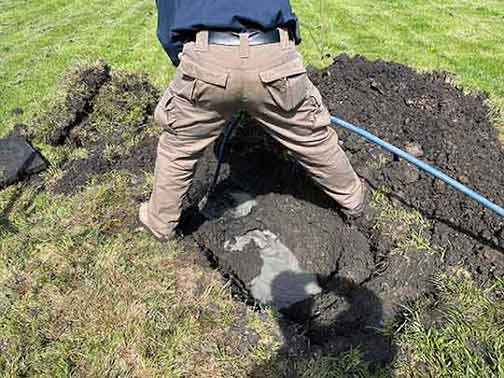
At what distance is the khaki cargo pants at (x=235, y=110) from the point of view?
8.06ft

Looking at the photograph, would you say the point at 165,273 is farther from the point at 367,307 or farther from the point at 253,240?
the point at 367,307

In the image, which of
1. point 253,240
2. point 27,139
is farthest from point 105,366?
point 27,139

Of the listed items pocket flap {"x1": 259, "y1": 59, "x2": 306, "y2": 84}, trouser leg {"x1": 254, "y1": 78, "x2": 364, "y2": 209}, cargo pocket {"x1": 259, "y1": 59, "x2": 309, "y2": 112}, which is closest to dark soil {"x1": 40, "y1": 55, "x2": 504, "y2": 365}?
trouser leg {"x1": 254, "y1": 78, "x2": 364, "y2": 209}

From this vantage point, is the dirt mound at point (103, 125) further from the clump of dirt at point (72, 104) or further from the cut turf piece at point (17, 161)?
the cut turf piece at point (17, 161)

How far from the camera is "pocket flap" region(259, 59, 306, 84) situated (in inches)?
97.0

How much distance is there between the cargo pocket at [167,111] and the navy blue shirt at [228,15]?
0.35 m

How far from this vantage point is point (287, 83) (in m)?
2.54

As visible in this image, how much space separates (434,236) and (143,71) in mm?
3950

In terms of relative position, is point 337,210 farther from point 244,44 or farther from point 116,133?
point 116,133

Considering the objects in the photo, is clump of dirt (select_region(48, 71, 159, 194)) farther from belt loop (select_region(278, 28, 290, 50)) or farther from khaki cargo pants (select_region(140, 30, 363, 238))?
belt loop (select_region(278, 28, 290, 50))

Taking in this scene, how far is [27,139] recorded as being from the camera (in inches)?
180

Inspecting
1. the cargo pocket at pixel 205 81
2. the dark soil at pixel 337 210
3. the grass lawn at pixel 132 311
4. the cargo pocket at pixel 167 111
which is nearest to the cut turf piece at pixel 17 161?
the grass lawn at pixel 132 311

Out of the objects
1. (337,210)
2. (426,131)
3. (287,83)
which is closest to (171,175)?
(287,83)

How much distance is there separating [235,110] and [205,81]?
11.8 inches
